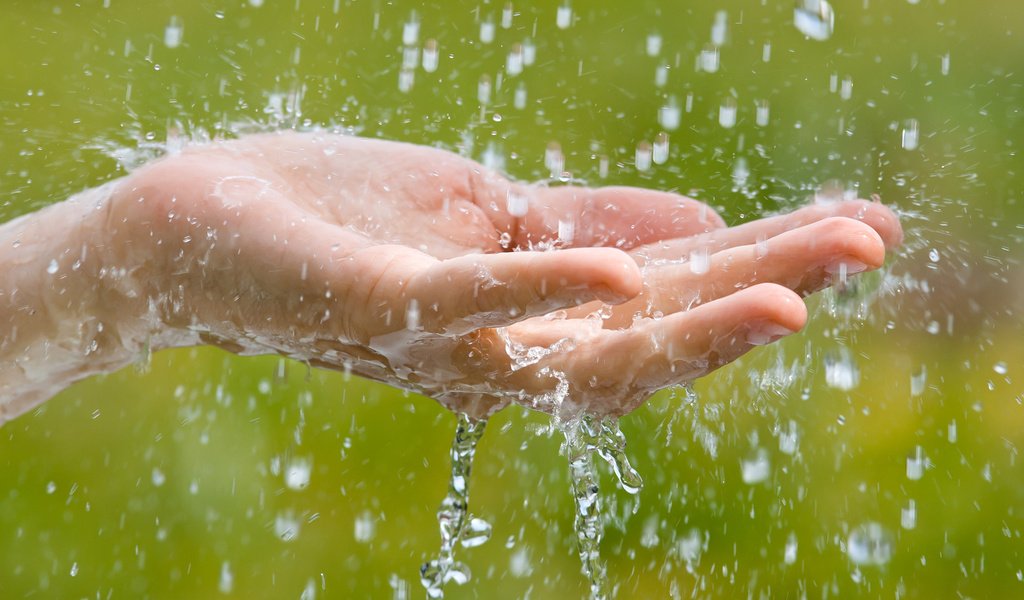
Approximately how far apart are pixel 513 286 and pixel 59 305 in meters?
0.66

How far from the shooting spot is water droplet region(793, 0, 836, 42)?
2596mm

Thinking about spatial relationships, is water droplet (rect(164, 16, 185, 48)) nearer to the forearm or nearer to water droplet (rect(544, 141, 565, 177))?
water droplet (rect(544, 141, 565, 177))

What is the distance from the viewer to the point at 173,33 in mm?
2693

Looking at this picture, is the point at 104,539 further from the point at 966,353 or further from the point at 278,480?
the point at 966,353

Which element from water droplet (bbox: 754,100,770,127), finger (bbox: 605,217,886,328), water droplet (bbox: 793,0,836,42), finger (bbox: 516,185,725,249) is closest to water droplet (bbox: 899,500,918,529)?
water droplet (bbox: 754,100,770,127)

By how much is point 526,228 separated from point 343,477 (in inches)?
61.8

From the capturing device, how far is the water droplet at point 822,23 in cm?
260

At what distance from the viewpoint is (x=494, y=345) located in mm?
885

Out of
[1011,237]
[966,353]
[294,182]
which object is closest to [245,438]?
[294,182]

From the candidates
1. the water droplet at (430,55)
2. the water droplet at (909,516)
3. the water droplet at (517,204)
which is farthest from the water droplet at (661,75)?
the water droplet at (517,204)

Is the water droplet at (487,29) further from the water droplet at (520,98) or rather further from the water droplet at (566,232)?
the water droplet at (566,232)

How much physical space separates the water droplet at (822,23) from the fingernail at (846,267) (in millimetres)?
1852

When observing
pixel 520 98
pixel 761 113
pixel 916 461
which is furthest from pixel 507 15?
pixel 916 461

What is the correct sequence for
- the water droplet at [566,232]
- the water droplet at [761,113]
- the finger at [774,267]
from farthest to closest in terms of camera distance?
the water droplet at [761,113] < the water droplet at [566,232] < the finger at [774,267]
